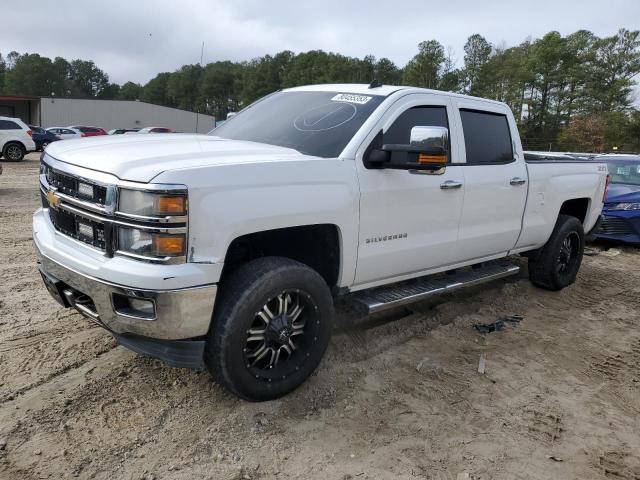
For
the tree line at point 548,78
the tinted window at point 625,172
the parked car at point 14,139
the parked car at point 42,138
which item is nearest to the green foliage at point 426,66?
the tree line at point 548,78

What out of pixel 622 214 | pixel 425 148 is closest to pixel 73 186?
pixel 425 148

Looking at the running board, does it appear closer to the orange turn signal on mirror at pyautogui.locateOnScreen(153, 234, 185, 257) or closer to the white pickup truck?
the white pickup truck

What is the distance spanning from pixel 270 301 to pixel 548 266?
381cm

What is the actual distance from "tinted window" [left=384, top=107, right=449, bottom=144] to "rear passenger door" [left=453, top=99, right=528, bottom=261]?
0.23m

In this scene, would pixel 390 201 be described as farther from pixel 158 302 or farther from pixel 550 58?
pixel 550 58

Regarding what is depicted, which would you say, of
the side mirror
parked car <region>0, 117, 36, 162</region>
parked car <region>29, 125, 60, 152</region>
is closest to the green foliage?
parked car <region>29, 125, 60, 152</region>

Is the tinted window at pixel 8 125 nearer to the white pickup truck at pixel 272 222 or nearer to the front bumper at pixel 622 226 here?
the white pickup truck at pixel 272 222

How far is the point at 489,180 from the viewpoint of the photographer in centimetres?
448

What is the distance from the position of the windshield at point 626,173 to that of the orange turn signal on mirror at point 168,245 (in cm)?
923

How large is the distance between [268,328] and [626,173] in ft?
29.4

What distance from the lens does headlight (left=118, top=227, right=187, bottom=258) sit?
8.66 ft

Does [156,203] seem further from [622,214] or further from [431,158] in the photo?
[622,214]

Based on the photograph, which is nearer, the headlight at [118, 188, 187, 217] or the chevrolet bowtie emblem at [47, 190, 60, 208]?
the headlight at [118, 188, 187, 217]

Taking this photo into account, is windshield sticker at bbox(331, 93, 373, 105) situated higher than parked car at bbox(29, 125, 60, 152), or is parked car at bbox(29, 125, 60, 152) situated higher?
windshield sticker at bbox(331, 93, 373, 105)
